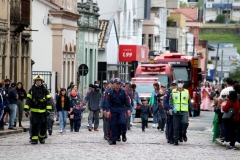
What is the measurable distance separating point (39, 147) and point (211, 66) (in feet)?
378

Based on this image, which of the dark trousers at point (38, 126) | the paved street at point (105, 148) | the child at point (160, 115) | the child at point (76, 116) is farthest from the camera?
the child at point (160, 115)

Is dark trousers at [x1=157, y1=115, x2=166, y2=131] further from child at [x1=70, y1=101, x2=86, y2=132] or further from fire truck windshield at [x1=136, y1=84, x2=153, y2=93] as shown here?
fire truck windshield at [x1=136, y1=84, x2=153, y2=93]

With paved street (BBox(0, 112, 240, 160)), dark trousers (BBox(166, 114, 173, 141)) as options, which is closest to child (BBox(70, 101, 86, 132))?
paved street (BBox(0, 112, 240, 160))

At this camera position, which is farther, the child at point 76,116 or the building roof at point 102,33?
the building roof at point 102,33

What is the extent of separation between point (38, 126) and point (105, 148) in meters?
2.66

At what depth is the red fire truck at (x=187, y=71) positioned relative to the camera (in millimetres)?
50062

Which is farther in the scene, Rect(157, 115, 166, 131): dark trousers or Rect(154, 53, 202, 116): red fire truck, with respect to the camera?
Rect(154, 53, 202, 116): red fire truck

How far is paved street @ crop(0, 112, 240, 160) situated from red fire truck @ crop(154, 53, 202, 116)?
1954 centimetres

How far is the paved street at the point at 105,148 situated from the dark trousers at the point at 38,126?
299 mm

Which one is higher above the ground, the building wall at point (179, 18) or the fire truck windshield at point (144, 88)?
the building wall at point (179, 18)

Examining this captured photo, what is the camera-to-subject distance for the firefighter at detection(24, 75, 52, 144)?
25719 millimetres

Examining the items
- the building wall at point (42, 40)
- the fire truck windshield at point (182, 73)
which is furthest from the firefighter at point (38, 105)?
the fire truck windshield at point (182, 73)

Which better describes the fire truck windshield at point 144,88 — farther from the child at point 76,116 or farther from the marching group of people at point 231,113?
the marching group of people at point 231,113

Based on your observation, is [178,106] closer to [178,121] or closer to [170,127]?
[178,121]
